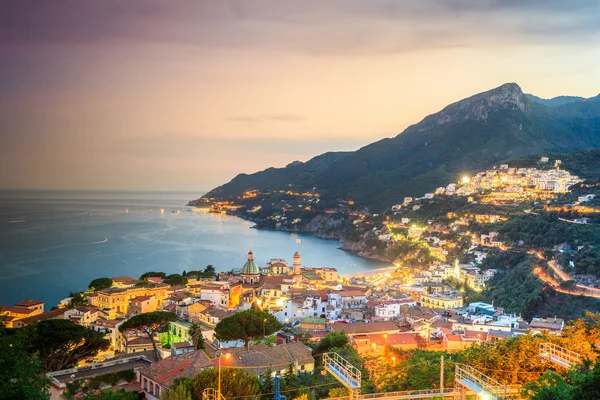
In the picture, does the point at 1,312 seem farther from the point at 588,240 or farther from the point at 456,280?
the point at 588,240

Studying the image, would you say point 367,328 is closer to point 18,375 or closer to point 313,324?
point 313,324

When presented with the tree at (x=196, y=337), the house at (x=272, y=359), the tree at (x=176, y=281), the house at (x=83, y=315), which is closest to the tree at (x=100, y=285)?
the tree at (x=176, y=281)

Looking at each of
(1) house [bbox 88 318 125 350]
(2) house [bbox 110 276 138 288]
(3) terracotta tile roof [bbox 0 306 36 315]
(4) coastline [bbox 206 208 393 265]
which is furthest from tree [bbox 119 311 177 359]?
(4) coastline [bbox 206 208 393 265]

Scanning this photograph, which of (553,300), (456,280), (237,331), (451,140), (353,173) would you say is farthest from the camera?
(353,173)

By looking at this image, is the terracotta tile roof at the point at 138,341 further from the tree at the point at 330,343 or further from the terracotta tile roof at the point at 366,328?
the terracotta tile roof at the point at 366,328

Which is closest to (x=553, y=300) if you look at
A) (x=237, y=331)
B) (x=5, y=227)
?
(x=237, y=331)
